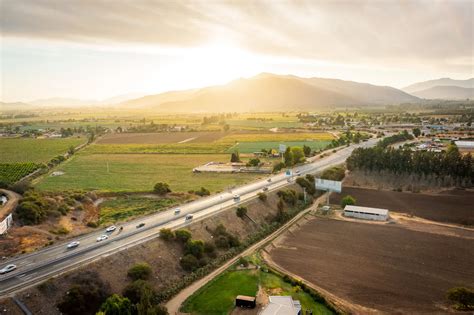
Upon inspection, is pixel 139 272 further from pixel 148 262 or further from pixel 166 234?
pixel 166 234

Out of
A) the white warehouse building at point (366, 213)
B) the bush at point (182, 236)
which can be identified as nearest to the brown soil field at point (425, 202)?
the white warehouse building at point (366, 213)

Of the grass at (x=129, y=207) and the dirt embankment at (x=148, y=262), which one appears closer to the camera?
the dirt embankment at (x=148, y=262)

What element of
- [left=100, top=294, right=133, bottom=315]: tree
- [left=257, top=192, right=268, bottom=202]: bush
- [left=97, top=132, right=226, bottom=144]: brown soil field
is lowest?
[left=100, top=294, right=133, bottom=315]: tree

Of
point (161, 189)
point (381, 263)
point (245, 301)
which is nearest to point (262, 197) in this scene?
point (161, 189)

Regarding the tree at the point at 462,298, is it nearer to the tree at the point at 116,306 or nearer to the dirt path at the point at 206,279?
the dirt path at the point at 206,279

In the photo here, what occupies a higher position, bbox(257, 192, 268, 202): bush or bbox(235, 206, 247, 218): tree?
bbox(257, 192, 268, 202): bush

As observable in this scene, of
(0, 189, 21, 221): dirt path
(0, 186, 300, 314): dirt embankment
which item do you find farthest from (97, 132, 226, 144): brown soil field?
(0, 186, 300, 314): dirt embankment

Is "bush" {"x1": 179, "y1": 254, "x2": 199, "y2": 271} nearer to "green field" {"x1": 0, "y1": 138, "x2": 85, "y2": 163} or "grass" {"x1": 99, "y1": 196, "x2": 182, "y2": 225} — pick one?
"grass" {"x1": 99, "y1": 196, "x2": 182, "y2": 225}
